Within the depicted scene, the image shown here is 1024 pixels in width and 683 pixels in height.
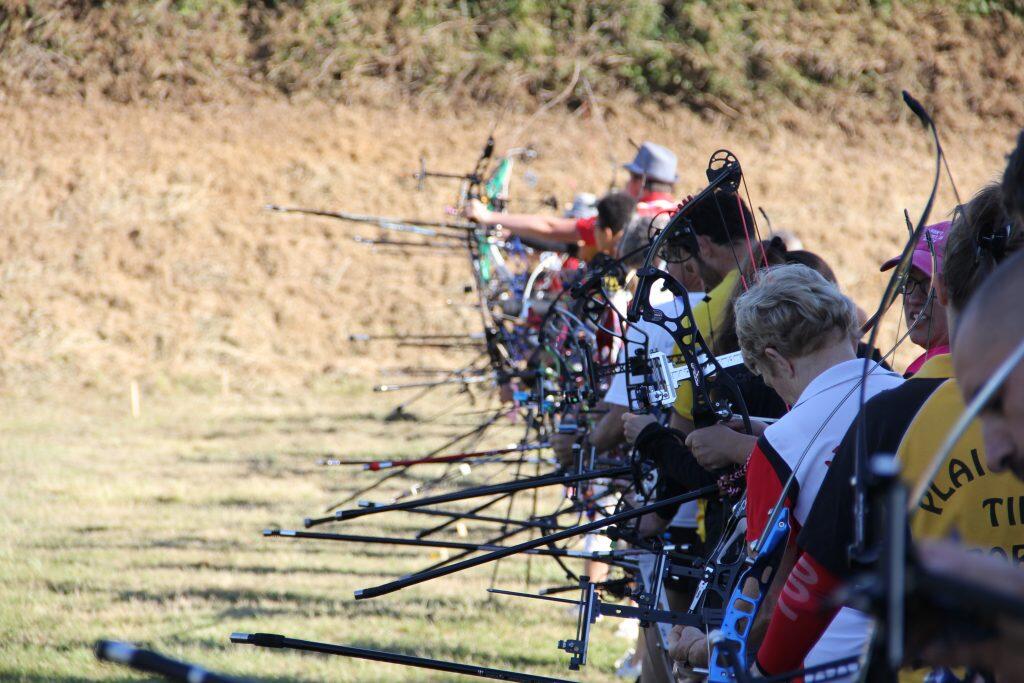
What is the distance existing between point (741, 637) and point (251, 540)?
15.5 feet

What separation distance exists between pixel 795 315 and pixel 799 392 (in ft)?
0.49

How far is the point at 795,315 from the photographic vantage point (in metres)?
1.95

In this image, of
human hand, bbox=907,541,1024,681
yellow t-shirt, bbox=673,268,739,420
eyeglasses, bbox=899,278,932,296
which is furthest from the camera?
yellow t-shirt, bbox=673,268,739,420

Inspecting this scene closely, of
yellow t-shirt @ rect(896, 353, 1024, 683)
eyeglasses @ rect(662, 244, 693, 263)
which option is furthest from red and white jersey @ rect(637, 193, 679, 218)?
yellow t-shirt @ rect(896, 353, 1024, 683)

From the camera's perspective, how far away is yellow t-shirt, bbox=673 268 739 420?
2.67 m

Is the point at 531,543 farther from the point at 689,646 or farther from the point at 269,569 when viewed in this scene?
the point at 269,569

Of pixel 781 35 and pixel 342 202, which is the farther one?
pixel 781 35

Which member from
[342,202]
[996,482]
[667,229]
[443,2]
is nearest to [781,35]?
[443,2]

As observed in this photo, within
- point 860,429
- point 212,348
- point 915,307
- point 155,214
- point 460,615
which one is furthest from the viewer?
point 155,214

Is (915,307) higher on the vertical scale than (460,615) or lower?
higher

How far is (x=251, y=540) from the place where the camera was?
606cm

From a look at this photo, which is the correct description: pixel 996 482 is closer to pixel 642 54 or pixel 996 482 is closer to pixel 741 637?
pixel 741 637

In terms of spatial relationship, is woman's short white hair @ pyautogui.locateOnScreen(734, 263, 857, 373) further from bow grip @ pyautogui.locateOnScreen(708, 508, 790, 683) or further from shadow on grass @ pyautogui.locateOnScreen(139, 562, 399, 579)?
shadow on grass @ pyautogui.locateOnScreen(139, 562, 399, 579)

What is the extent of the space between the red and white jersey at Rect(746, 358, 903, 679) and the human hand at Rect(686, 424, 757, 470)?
0.34m
